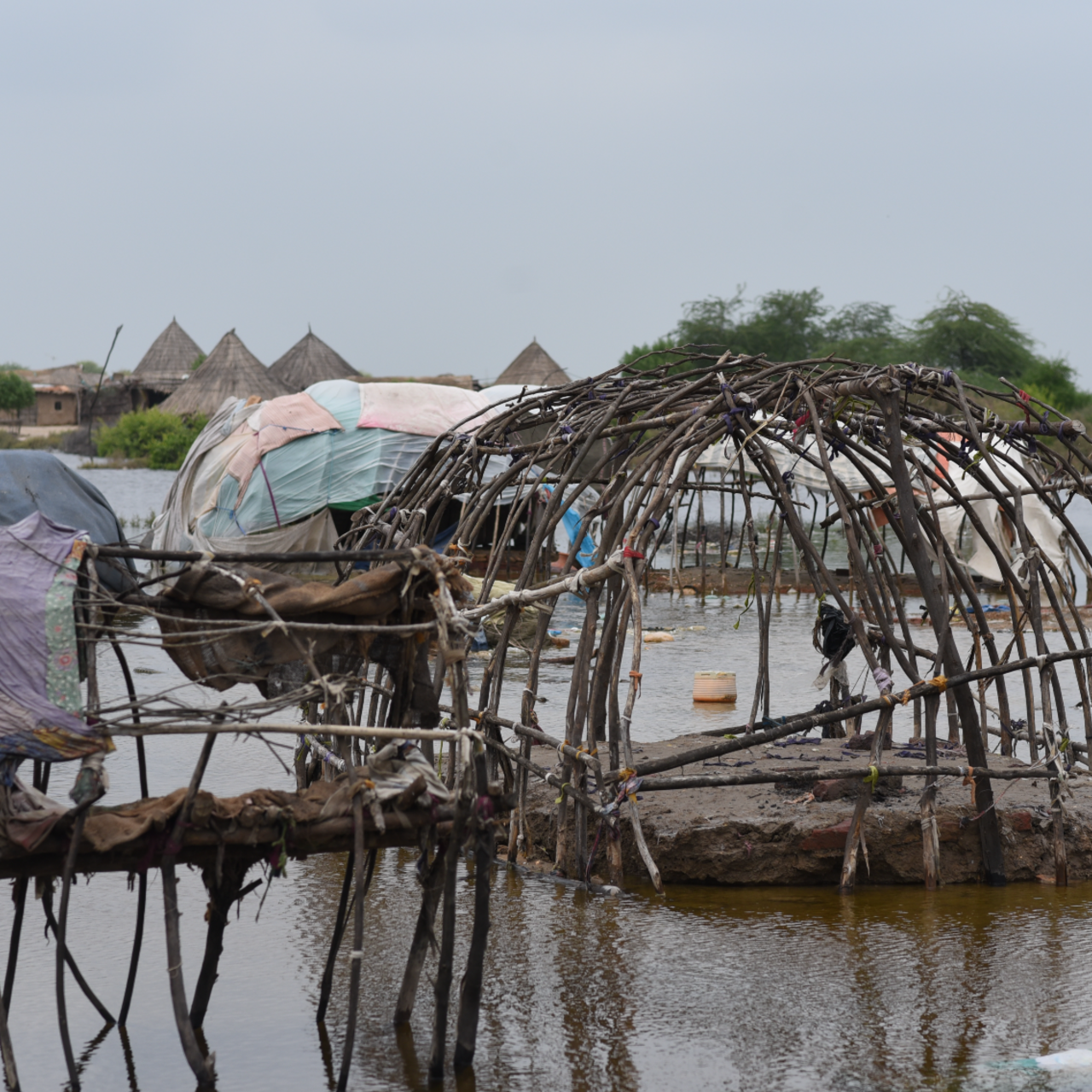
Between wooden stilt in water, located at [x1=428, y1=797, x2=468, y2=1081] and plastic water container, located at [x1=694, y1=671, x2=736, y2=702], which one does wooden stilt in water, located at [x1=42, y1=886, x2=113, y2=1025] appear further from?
plastic water container, located at [x1=694, y1=671, x2=736, y2=702]

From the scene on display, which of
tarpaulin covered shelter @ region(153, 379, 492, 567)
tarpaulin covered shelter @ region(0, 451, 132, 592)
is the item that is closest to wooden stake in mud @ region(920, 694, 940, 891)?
tarpaulin covered shelter @ region(0, 451, 132, 592)

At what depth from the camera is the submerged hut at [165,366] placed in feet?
161

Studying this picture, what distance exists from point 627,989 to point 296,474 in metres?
14.0

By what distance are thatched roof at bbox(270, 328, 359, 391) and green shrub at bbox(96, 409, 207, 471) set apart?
11.2ft

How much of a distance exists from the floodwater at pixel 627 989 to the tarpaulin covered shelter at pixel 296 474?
11.7m

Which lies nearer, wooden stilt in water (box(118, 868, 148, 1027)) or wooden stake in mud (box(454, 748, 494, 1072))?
wooden stake in mud (box(454, 748, 494, 1072))

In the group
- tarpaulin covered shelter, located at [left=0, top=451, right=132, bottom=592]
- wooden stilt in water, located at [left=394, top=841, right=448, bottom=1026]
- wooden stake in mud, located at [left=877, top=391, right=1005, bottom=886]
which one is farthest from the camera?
wooden stake in mud, located at [left=877, top=391, right=1005, bottom=886]

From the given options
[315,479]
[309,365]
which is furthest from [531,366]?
[315,479]

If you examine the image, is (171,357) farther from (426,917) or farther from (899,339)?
(426,917)

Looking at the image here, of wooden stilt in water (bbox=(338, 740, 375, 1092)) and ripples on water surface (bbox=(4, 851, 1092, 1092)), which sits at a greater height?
wooden stilt in water (bbox=(338, 740, 375, 1092))

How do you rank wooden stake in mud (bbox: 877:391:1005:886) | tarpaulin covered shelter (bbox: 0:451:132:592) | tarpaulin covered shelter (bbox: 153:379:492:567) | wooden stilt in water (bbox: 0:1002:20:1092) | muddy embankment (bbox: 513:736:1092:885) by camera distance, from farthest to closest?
tarpaulin covered shelter (bbox: 153:379:492:567)
muddy embankment (bbox: 513:736:1092:885)
wooden stake in mud (bbox: 877:391:1005:886)
tarpaulin covered shelter (bbox: 0:451:132:592)
wooden stilt in water (bbox: 0:1002:20:1092)

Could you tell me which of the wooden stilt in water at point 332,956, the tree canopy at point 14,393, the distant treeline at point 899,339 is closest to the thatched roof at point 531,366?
the distant treeline at point 899,339

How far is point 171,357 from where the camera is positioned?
5091cm

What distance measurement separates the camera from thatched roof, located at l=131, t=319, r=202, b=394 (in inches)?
1971
